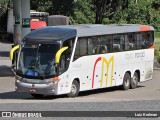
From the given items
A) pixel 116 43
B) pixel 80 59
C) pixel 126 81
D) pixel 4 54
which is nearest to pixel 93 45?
pixel 80 59

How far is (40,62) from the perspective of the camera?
75.7 feet

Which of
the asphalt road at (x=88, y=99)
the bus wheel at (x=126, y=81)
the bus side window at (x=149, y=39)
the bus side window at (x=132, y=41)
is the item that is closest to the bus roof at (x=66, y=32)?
the bus side window at (x=132, y=41)

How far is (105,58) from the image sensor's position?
26.5m

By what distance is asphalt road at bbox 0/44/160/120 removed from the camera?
15.4 m

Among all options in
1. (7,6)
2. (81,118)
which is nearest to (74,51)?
(81,118)

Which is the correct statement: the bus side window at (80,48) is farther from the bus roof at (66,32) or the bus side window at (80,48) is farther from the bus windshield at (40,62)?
the bus windshield at (40,62)

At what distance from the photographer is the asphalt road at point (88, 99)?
50.5 ft

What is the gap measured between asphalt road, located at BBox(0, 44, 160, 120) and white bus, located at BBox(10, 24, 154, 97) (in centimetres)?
60

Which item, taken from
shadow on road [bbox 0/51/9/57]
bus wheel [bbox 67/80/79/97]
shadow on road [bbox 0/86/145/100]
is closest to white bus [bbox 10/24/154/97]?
bus wheel [bbox 67/80/79/97]

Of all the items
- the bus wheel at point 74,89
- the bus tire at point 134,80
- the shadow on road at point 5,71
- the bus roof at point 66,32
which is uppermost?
the bus roof at point 66,32

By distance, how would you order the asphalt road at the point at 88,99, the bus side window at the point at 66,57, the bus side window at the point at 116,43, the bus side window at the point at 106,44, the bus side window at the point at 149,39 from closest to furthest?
the asphalt road at the point at 88,99, the bus side window at the point at 66,57, the bus side window at the point at 106,44, the bus side window at the point at 116,43, the bus side window at the point at 149,39

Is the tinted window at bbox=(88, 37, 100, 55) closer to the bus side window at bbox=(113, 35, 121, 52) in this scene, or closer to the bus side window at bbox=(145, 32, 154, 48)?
the bus side window at bbox=(113, 35, 121, 52)

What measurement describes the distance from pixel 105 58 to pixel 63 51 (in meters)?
3.77

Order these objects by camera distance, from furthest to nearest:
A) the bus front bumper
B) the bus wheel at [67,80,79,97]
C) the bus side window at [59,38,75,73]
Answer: the bus wheel at [67,80,79,97], the bus side window at [59,38,75,73], the bus front bumper
